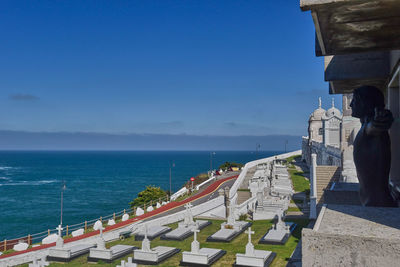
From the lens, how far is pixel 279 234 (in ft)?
60.0

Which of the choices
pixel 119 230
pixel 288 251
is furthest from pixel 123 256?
pixel 288 251

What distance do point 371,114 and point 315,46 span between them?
123 centimetres

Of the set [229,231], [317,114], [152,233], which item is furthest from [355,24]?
[317,114]

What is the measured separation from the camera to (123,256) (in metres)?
17.0

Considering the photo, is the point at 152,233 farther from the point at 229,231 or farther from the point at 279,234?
the point at 279,234

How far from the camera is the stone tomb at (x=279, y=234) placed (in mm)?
17484

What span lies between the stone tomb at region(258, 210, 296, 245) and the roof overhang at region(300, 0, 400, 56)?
50.3ft

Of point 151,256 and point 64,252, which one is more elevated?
point 151,256

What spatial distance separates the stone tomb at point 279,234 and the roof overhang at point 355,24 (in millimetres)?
15336

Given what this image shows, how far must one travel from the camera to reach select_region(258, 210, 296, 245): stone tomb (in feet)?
57.4

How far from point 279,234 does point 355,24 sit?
16.9 metres

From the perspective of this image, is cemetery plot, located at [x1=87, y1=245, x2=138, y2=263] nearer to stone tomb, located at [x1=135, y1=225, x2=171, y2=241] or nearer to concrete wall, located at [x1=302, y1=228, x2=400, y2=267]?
stone tomb, located at [x1=135, y1=225, x2=171, y2=241]

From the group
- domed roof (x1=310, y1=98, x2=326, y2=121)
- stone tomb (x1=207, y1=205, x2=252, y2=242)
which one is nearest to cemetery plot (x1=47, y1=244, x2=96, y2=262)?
stone tomb (x1=207, y1=205, x2=252, y2=242)

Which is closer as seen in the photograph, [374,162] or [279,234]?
[374,162]
